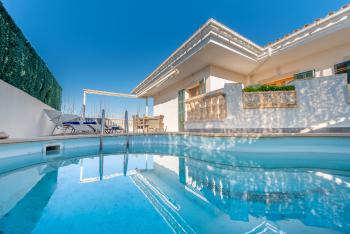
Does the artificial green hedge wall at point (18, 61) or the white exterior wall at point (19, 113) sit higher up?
the artificial green hedge wall at point (18, 61)

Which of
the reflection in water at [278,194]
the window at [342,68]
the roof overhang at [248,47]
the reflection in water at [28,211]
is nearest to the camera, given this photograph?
the reflection in water at [28,211]

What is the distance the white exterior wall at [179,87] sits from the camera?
792cm

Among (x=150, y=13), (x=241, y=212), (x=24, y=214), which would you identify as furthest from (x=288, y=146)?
→ (x=150, y=13)

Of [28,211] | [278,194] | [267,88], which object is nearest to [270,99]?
[267,88]

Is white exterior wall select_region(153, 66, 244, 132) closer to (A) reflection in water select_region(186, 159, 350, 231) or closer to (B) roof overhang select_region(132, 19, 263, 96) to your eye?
(B) roof overhang select_region(132, 19, 263, 96)

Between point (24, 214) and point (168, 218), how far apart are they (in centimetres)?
154

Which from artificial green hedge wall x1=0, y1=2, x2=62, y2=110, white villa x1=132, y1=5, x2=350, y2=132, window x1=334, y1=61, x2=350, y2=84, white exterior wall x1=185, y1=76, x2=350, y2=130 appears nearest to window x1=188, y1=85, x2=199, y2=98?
white villa x1=132, y1=5, x2=350, y2=132

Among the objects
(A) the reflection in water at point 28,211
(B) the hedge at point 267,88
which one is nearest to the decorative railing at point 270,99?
(B) the hedge at point 267,88

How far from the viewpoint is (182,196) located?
219 cm

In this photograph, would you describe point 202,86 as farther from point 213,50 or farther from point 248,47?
point 248,47

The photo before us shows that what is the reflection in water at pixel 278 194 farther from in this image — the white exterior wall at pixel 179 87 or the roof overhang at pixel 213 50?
the white exterior wall at pixel 179 87

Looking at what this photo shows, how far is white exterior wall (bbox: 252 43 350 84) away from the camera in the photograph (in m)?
6.06

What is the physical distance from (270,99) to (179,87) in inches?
242

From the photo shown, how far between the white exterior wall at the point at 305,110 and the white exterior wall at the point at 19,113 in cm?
745
